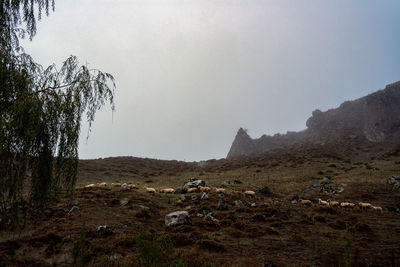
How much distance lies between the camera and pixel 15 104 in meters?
5.36

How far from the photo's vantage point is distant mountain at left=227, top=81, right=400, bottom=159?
55750 mm

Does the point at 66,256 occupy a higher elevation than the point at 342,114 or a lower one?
lower

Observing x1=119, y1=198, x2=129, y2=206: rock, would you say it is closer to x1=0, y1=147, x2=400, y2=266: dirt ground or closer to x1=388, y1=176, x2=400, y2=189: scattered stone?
x1=0, y1=147, x2=400, y2=266: dirt ground

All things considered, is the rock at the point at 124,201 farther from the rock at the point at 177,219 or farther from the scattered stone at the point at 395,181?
the scattered stone at the point at 395,181

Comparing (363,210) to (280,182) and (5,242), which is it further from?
(5,242)

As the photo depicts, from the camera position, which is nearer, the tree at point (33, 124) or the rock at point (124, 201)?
the tree at point (33, 124)

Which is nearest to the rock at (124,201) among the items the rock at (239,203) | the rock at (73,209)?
→ the rock at (73,209)

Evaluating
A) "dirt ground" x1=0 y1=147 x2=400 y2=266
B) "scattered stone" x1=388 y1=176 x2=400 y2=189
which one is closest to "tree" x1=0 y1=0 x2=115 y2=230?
"dirt ground" x1=0 y1=147 x2=400 y2=266

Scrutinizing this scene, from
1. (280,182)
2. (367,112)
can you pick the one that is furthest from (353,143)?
(280,182)

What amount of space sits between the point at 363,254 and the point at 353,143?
5462 cm

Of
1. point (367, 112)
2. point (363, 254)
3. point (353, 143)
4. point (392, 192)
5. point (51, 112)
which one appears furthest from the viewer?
point (367, 112)

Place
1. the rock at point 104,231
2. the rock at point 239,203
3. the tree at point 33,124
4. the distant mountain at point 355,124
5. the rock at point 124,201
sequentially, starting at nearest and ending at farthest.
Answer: the tree at point 33,124, the rock at point 104,231, the rock at point 124,201, the rock at point 239,203, the distant mountain at point 355,124

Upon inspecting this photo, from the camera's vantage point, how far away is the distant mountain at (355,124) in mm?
55750

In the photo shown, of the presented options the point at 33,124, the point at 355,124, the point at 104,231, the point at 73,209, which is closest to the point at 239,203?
the point at 104,231
